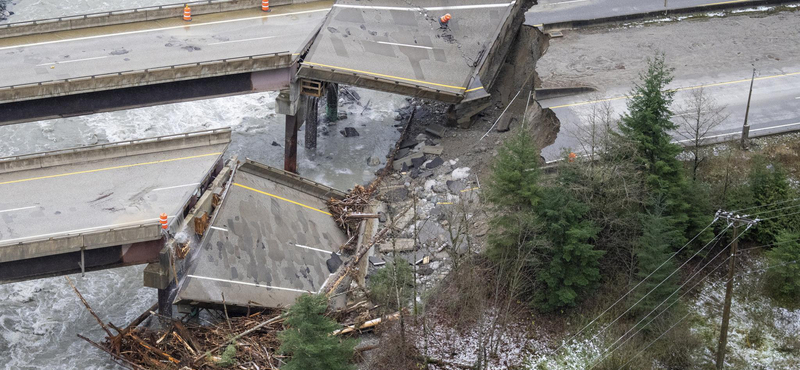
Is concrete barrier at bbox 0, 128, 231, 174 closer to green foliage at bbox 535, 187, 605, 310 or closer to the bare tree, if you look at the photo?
green foliage at bbox 535, 187, 605, 310

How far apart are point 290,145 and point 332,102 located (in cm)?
438

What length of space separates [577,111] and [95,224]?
19286 millimetres

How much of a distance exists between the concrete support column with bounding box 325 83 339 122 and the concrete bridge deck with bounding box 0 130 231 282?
10.6 metres

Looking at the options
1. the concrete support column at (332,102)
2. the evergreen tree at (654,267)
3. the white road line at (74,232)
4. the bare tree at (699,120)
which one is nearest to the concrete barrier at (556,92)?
the bare tree at (699,120)

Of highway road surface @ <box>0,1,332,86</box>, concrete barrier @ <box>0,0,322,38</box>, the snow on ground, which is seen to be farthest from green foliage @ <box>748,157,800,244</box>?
concrete barrier @ <box>0,0,322,38</box>

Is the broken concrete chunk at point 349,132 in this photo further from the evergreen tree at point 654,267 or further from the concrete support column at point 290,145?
the evergreen tree at point 654,267

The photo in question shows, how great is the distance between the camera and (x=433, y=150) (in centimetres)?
3984

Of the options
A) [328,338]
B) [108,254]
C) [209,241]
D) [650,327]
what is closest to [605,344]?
[650,327]

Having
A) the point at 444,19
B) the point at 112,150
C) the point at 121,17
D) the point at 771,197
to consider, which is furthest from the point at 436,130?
the point at 771,197

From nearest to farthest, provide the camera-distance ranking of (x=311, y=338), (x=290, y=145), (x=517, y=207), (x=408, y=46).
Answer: (x=311, y=338)
(x=517, y=207)
(x=408, y=46)
(x=290, y=145)

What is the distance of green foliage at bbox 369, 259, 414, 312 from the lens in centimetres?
2978

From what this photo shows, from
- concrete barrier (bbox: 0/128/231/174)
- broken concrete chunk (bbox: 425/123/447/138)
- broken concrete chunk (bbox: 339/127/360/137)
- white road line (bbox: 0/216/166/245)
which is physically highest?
concrete barrier (bbox: 0/128/231/174)

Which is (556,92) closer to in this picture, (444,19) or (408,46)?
(444,19)

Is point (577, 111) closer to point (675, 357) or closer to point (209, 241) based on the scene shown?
point (675, 357)
